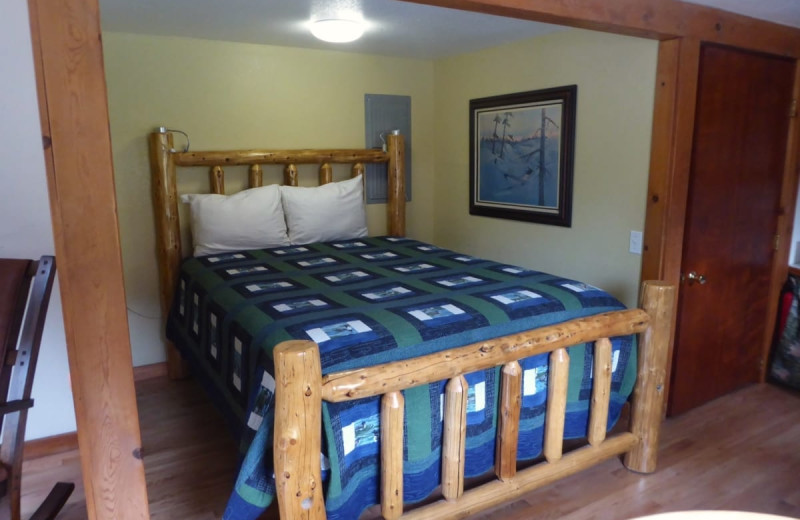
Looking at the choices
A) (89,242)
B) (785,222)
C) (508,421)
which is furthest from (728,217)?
(89,242)

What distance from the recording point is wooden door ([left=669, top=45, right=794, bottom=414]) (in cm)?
252

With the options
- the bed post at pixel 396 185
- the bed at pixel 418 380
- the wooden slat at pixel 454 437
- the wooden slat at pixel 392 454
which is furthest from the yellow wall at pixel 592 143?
the wooden slat at pixel 392 454

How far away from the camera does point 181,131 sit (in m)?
3.24

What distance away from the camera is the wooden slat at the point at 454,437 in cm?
174

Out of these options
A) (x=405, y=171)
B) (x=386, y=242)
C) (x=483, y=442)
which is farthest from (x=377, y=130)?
(x=483, y=442)

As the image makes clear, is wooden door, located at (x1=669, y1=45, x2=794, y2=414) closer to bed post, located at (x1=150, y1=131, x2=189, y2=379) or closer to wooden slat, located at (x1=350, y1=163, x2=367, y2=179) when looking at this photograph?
wooden slat, located at (x1=350, y1=163, x2=367, y2=179)

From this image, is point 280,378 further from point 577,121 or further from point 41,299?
point 577,121

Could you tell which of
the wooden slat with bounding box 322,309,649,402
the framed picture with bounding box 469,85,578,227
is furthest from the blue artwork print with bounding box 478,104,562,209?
the wooden slat with bounding box 322,309,649,402

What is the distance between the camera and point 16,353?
5.24 ft

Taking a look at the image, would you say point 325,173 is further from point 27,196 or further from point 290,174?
point 27,196

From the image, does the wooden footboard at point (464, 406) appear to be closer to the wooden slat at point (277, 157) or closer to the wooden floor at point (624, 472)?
the wooden floor at point (624, 472)

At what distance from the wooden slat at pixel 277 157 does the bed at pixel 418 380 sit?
83 cm

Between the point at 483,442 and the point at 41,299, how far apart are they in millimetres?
1483

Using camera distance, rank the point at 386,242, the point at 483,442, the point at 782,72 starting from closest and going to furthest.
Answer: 1. the point at 483,442
2. the point at 782,72
3. the point at 386,242
